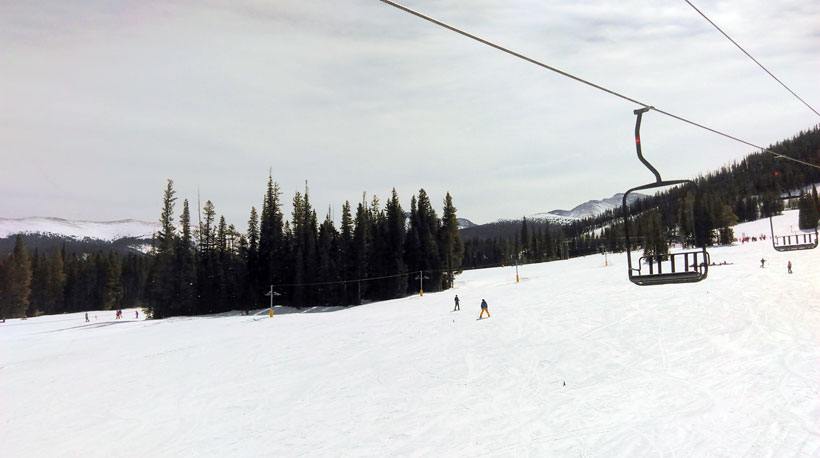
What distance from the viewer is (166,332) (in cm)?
4891

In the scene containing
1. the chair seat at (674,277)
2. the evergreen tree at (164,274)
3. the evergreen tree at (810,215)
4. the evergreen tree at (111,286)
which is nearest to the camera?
the chair seat at (674,277)

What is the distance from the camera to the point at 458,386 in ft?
76.2

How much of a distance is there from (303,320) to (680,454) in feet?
132

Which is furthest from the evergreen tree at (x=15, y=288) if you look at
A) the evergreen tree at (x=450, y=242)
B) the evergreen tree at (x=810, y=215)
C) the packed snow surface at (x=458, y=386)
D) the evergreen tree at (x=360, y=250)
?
the evergreen tree at (x=810, y=215)

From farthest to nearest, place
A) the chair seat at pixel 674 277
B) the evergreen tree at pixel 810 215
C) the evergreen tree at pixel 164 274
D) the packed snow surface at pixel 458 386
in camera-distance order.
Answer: the evergreen tree at pixel 164 274 < the evergreen tree at pixel 810 215 < the packed snow surface at pixel 458 386 < the chair seat at pixel 674 277

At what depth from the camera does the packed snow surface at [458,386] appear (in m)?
17.0

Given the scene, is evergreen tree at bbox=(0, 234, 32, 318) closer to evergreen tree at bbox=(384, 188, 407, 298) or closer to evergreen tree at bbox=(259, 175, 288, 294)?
evergreen tree at bbox=(259, 175, 288, 294)

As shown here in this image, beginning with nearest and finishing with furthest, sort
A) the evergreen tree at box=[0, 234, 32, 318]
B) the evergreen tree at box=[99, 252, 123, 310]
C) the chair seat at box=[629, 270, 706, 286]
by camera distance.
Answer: the chair seat at box=[629, 270, 706, 286] < the evergreen tree at box=[0, 234, 32, 318] < the evergreen tree at box=[99, 252, 123, 310]

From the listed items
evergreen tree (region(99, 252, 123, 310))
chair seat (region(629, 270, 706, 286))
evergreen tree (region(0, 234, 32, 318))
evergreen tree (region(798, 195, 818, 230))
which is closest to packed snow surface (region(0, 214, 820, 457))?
evergreen tree (region(798, 195, 818, 230))

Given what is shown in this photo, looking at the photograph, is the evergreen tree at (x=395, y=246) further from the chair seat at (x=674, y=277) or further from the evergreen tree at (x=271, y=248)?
the chair seat at (x=674, y=277)

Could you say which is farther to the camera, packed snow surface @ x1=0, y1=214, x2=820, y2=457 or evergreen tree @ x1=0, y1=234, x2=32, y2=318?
evergreen tree @ x1=0, y1=234, x2=32, y2=318

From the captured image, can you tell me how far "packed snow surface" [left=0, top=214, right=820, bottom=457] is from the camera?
55.7 feet

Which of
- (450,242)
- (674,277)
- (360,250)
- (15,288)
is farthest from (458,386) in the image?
Answer: (15,288)

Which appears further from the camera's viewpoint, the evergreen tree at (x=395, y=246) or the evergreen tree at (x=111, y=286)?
the evergreen tree at (x=111, y=286)
